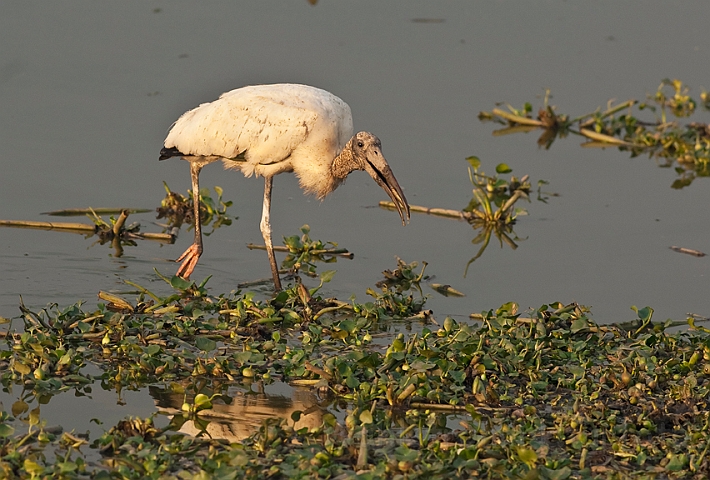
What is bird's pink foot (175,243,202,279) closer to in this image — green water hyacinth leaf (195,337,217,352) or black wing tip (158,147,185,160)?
black wing tip (158,147,185,160)

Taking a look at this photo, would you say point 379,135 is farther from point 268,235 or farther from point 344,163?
point 268,235

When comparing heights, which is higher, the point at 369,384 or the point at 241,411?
the point at 369,384

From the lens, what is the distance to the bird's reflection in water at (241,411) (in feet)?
16.9

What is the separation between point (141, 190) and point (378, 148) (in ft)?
7.61

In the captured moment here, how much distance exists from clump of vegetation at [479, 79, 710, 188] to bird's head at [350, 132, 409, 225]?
3702 millimetres

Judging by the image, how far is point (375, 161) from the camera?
24.1ft

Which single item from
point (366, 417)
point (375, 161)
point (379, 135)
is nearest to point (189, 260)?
point (375, 161)

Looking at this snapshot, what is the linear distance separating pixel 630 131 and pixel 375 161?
4.19 m

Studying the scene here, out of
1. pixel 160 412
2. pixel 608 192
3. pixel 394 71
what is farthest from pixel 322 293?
pixel 394 71

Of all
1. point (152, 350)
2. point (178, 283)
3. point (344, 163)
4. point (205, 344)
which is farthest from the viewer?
point (344, 163)

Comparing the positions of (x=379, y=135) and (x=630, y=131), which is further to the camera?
(x=630, y=131)

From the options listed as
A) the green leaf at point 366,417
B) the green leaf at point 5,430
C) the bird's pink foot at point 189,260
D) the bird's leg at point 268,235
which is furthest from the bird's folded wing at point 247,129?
the green leaf at point 5,430

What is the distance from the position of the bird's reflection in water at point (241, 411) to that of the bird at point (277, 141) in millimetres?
1642

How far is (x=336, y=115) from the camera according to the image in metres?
7.49
